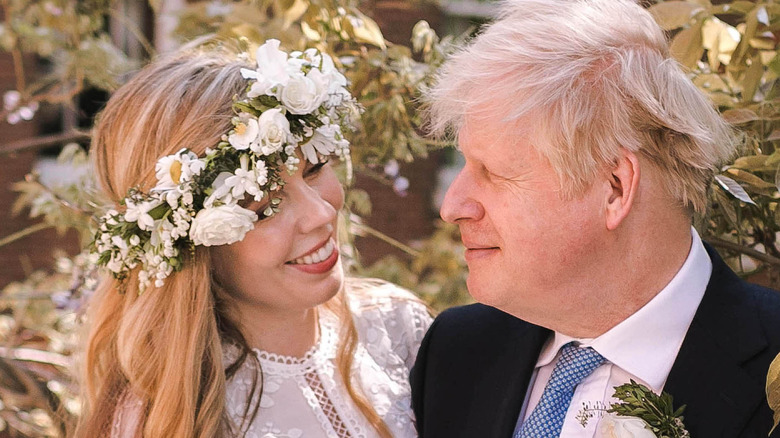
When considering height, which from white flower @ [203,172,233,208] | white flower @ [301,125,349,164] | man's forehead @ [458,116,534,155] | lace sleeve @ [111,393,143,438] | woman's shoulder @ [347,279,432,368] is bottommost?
woman's shoulder @ [347,279,432,368]

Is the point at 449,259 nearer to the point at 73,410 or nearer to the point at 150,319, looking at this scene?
the point at 73,410

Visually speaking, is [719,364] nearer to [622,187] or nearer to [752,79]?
[622,187]

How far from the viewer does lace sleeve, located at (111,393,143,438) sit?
2.44 meters

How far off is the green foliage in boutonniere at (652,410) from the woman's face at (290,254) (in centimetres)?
95

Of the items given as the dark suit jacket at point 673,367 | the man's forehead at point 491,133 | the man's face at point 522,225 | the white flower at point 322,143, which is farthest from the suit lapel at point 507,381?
the white flower at point 322,143

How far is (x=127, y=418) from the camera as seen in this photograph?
247 cm

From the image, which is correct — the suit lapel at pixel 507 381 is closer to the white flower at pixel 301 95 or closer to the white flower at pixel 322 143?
the white flower at pixel 322 143

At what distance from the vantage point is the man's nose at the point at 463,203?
7.12 feet

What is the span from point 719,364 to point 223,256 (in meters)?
1.32

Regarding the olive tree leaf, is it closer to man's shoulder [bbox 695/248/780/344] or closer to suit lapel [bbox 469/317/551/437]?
man's shoulder [bbox 695/248/780/344]

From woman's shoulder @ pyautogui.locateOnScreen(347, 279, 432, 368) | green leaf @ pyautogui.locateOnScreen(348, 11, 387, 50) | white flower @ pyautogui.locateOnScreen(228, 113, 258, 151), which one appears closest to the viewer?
white flower @ pyautogui.locateOnScreen(228, 113, 258, 151)

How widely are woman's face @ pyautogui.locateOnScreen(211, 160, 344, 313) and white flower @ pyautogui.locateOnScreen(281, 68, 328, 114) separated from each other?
0.17 metres

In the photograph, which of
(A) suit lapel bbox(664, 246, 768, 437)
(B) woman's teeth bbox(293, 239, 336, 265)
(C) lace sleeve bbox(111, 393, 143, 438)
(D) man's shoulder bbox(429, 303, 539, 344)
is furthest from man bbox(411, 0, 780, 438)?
(C) lace sleeve bbox(111, 393, 143, 438)

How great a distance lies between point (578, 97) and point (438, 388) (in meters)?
0.93
